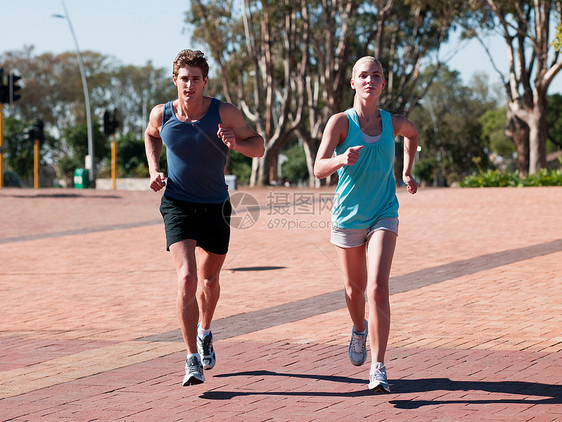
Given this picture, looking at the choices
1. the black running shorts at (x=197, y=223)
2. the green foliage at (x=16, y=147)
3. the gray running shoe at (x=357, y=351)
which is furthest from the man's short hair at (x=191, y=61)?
the green foliage at (x=16, y=147)

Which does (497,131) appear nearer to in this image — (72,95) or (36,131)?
(72,95)

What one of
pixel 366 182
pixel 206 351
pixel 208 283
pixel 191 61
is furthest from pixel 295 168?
pixel 366 182

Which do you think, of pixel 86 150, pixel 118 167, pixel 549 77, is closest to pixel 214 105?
pixel 549 77

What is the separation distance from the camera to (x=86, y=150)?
6100cm

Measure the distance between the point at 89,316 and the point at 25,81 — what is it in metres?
66.2

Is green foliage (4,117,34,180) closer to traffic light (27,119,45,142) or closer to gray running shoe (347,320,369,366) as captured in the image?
traffic light (27,119,45,142)

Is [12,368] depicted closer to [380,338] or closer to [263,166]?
[380,338]

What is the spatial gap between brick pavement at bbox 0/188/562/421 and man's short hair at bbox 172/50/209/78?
1894 mm

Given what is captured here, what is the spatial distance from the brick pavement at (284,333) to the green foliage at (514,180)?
10.8m

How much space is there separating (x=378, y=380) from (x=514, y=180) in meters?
23.0

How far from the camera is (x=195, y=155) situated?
5207 mm

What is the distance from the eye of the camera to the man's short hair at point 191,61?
5164mm

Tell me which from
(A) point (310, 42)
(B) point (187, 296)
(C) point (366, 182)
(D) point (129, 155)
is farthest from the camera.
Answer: (D) point (129, 155)

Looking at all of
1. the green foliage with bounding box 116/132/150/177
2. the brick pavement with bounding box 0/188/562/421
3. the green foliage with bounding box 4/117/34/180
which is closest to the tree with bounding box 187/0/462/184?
the green foliage with bounding box 116/132/150/177
